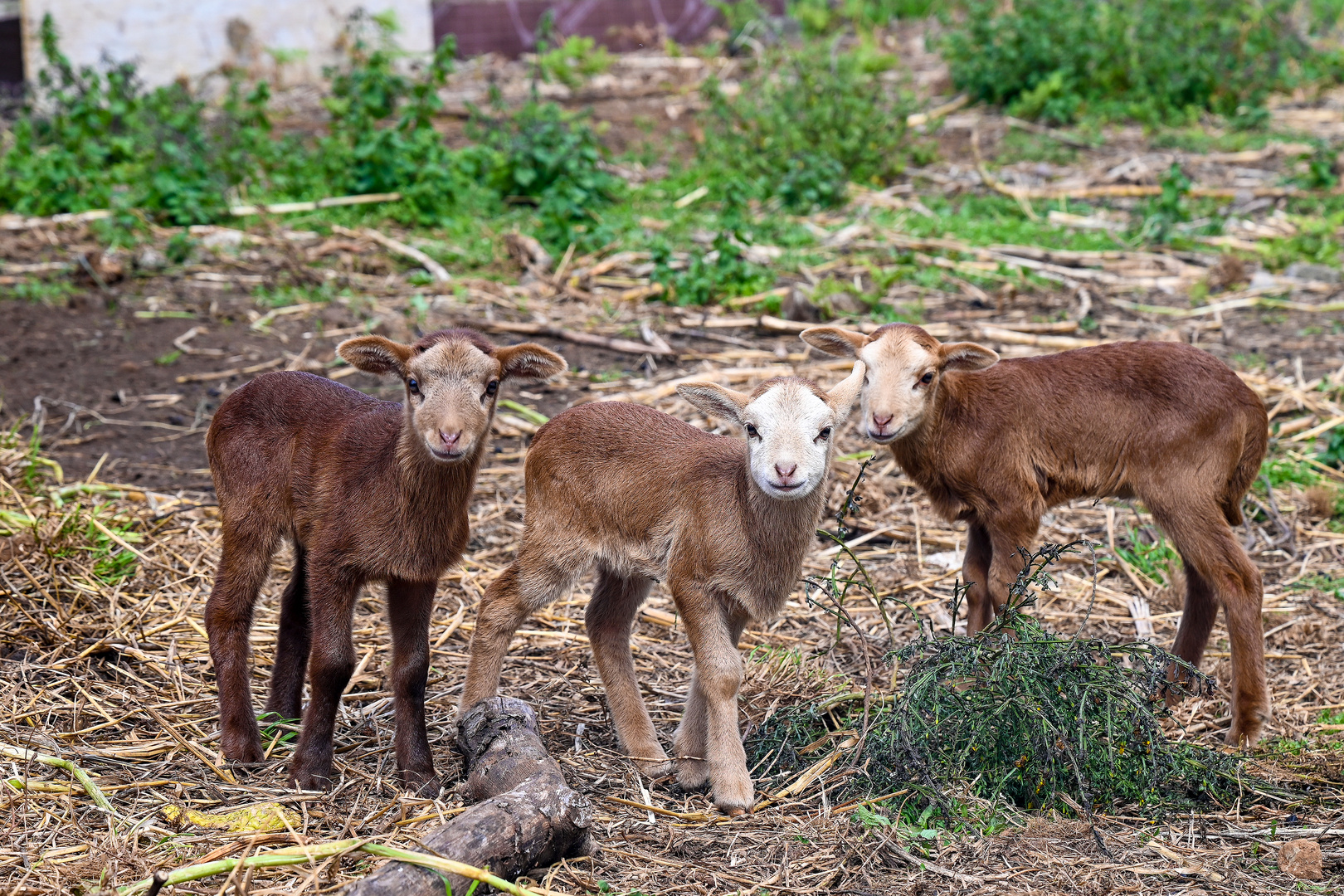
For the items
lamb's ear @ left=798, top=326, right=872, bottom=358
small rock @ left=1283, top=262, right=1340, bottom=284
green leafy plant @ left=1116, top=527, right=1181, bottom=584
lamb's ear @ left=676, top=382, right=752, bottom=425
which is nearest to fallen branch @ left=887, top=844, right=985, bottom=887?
lamb's ear @ left=676, top=382, right=752, bottom=425

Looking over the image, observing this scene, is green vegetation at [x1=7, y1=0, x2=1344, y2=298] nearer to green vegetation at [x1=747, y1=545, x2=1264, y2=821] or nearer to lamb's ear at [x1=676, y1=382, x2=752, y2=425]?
lamb's ear at [x1=676, y1=382, x2=752, y2=425]

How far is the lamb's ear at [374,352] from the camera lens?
4.83 meters

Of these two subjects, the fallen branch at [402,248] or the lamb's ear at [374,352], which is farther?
the fallen branch at [402,248]

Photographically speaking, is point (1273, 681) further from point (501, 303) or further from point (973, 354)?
point (501, 303)

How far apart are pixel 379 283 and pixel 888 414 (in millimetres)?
6077

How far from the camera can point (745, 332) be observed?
942cm

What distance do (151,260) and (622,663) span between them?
7230 mm

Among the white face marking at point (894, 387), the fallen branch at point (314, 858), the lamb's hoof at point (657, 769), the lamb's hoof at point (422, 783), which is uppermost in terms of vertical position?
the white face marking at point (894, 387)

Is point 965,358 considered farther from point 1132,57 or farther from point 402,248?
point 1132,57

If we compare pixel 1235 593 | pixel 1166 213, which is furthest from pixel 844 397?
pixel 1166 213

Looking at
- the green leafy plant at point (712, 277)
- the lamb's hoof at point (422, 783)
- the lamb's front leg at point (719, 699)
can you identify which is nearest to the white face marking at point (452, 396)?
the lamb's front leg at point (719, 699)

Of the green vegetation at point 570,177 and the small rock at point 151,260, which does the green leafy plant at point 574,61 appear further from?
the small rock at point 151,260

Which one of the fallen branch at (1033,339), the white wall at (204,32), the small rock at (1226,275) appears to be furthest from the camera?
the white wall at (204,32)

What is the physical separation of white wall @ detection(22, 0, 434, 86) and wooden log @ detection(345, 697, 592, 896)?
1288 cm
